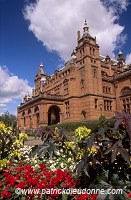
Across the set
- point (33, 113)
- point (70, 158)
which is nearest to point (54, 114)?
point (33, 113)

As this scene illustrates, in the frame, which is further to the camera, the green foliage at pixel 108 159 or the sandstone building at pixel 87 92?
the sandstone building at pixel 87 92

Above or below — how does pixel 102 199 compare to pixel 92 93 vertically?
below

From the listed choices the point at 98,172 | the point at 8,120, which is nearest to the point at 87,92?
the point at 8,120

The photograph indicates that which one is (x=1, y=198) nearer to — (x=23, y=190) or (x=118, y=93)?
(x=23, y=190)

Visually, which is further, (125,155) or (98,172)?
(98,172)

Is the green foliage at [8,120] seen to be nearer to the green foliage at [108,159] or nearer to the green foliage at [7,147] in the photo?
the green foliage at [7,147]

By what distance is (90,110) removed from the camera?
31406 mm

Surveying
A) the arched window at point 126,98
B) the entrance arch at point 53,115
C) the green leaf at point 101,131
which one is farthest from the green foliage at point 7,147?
the entrance arch at point 53,115

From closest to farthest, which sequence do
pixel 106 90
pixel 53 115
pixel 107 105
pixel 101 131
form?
1. pixel 101 131
2. pixel 107 105
3. pixel 106 90
4. pixel 53 115

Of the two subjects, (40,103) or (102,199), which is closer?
(102,199)

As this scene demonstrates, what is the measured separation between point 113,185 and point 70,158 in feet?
9.43

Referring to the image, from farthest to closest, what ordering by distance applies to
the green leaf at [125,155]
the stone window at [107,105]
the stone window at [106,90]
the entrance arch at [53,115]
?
1. the entrance arch at [53,115]
2. the stone window at [106,90]
3. the stone window at [107,105]
4. the green leaf at [125,155]

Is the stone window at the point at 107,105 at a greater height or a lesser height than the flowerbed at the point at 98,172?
greater

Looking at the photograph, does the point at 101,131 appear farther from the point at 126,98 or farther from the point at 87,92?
the point at 126,98
